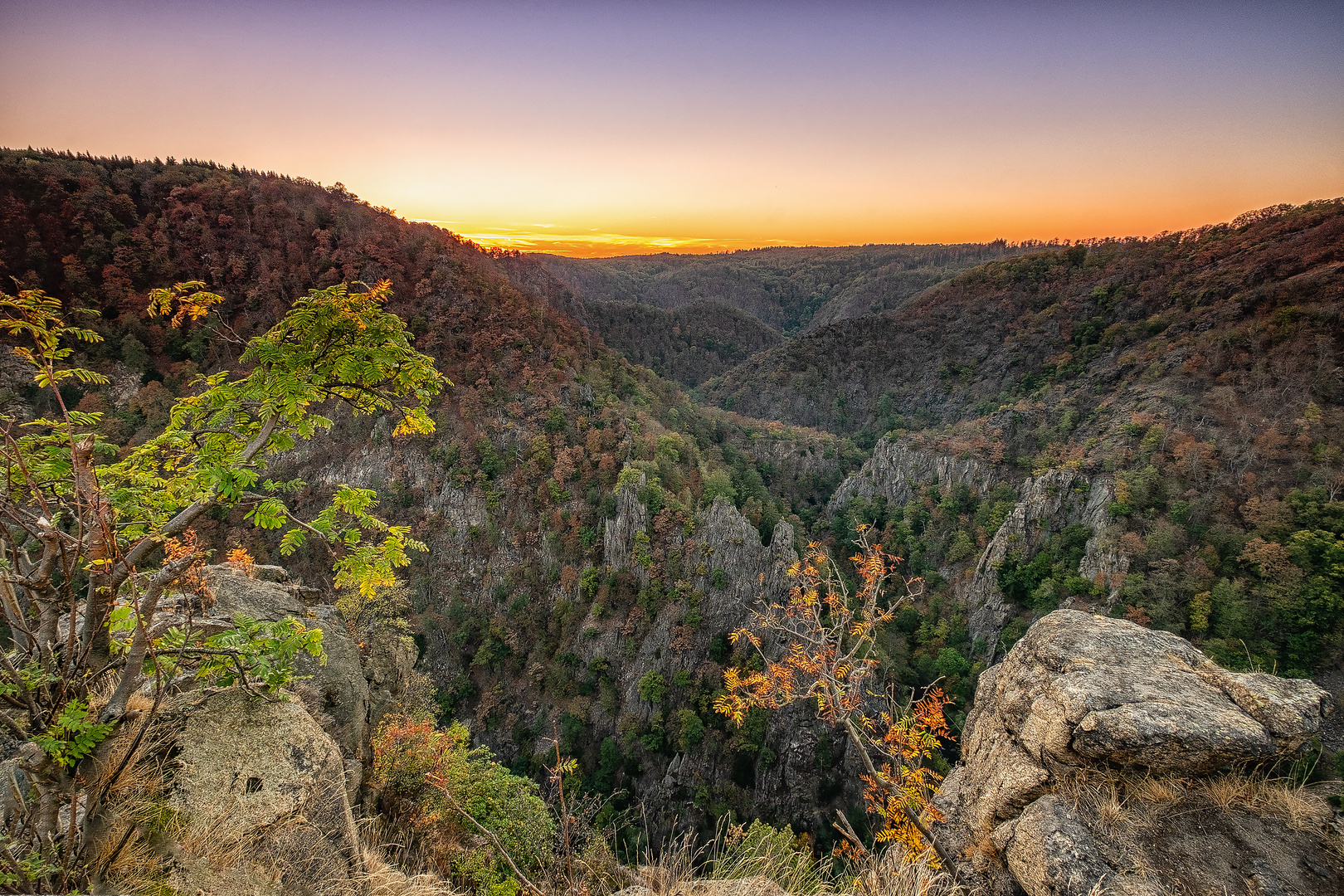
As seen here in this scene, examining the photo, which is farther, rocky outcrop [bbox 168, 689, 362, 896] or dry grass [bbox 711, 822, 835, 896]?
dry grass [bbox 711, 822, 835, 896]

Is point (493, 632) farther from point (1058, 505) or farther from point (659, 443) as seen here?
point (1058, 505)

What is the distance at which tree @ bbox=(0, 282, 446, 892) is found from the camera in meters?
3.52

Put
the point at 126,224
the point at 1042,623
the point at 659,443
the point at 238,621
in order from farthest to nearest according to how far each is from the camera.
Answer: the point at 126,224 < the point at 659,443 < the point at 1042,623 < the point at 238,621

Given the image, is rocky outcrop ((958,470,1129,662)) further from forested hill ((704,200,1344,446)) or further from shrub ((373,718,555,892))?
shrub ((373,718,555,892))

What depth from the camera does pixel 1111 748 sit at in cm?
676

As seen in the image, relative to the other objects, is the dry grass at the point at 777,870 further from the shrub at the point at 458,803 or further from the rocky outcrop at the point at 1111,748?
the shrub at the point at 458,803

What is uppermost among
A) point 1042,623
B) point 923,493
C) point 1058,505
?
point 1042,623

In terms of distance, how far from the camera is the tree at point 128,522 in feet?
11.5

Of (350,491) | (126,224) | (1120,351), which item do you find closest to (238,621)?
(350,491)

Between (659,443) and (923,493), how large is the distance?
3358 centimetres

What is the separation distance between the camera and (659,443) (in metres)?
47.9

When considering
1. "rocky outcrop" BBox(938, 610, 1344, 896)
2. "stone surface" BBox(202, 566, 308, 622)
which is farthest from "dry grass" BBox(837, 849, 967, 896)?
"stone surface" BBox(202, 566, 308, 622)

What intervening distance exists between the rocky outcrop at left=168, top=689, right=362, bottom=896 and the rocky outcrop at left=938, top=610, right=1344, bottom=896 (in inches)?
333

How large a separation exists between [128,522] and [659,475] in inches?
1591
